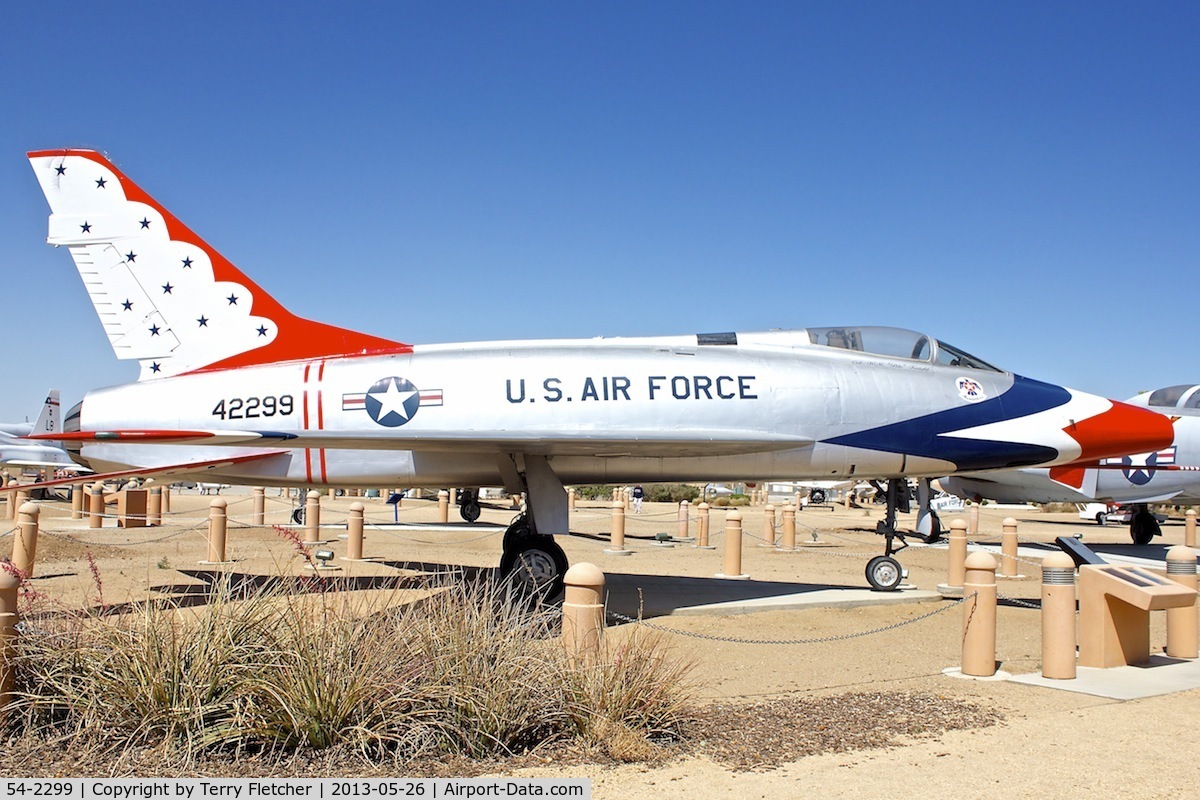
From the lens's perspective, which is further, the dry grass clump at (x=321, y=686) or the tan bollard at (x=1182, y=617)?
the tan bollard at (x=1182, y=617)

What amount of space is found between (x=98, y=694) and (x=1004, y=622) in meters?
9.01

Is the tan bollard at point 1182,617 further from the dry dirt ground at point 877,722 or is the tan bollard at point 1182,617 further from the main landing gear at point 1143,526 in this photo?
the main landing gear at point 1143,526

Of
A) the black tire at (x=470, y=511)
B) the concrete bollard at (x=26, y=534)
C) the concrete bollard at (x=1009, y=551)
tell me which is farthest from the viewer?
the black tire at (x=470, y=511)

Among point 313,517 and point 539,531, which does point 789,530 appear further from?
point 539,531

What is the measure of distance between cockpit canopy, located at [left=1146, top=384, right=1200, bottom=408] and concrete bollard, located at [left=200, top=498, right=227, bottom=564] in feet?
63.1

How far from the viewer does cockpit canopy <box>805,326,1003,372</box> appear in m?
11.3

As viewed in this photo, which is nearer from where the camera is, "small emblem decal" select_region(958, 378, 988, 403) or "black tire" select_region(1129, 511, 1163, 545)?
"small emblem decal" select_region(958, 378, 988, 403)

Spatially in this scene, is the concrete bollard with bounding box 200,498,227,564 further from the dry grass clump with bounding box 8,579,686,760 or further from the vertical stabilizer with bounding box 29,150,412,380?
the dry grass clump with bounding box 8,579,686,760

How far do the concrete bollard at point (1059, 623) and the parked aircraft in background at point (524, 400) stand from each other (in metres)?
3.55

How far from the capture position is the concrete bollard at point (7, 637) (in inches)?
193

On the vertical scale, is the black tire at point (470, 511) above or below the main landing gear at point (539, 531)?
below

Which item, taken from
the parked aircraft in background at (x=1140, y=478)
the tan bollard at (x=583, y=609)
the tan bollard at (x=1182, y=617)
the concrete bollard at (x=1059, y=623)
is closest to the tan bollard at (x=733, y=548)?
the tan bollard at (x=1182, y=617)

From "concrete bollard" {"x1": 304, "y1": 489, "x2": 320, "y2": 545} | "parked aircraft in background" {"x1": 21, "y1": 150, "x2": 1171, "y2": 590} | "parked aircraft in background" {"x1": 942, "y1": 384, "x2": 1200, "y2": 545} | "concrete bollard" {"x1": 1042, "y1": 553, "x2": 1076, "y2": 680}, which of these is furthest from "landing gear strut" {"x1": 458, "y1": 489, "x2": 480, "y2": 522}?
"concrete bollard" {"x1": 1042, "y1": 553, "x2": 1076, "y2": 680}

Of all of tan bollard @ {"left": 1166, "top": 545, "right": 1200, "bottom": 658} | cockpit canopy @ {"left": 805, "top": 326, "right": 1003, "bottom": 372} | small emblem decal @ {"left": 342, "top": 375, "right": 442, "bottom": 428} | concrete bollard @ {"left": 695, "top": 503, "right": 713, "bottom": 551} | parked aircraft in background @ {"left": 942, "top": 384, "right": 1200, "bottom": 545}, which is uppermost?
cockpit canopy @ {"left": 805, "top": 326, "right": 1003, "bottom": 372}
